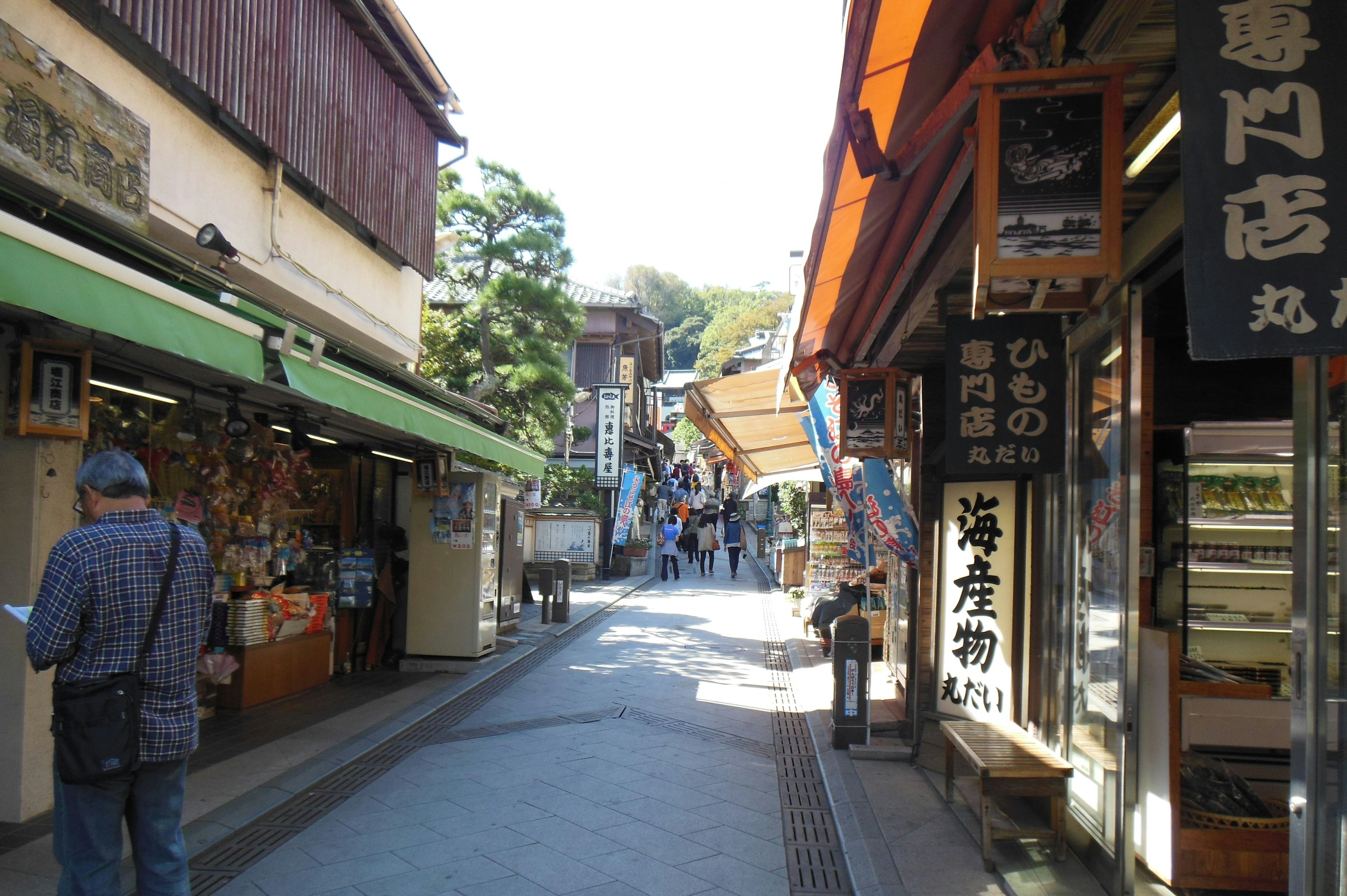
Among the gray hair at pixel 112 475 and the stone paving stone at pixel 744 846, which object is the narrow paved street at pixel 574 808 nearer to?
the stone paving stone at pixel 744 846

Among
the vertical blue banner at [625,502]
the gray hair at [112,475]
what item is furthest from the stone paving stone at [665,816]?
the vertical blue banner at [625,502]

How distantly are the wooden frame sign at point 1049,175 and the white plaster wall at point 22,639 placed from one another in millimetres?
5534

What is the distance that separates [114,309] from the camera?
3902 millimetres

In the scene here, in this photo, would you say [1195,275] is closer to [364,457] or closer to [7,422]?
[7,422]

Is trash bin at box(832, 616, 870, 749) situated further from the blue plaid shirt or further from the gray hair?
the gray hair

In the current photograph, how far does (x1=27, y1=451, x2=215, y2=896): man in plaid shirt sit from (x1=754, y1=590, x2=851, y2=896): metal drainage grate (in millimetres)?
3145

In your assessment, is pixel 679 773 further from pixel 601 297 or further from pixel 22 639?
pixel 601 297

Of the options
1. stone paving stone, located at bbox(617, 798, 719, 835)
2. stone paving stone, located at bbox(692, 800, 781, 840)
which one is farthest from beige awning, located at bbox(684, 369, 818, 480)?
stone paving stone, located at bbox(617, 798, 719, 835)

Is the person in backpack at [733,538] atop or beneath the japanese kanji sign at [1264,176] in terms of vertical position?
beneath

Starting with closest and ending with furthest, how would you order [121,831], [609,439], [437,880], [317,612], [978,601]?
[121,831], [437,880], [978,601], [317,612], [609,439]

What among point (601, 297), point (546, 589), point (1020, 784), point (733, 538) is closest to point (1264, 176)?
point (1020, 784)

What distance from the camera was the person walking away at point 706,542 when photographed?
25641 mm

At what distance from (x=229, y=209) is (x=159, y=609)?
608 cm

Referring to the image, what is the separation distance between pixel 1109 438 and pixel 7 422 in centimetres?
626
